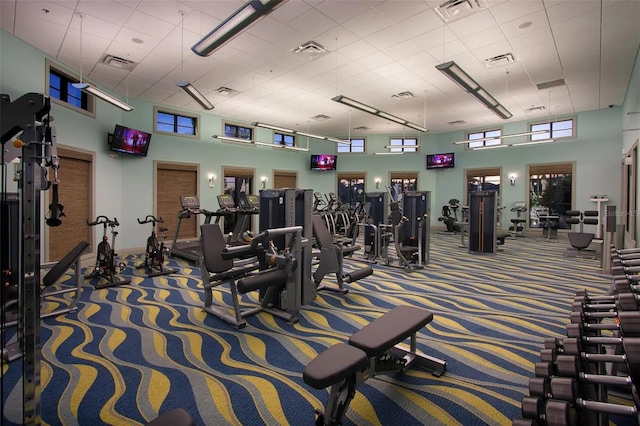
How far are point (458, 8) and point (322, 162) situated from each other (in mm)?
8189

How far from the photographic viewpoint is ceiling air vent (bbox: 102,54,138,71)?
5820mm

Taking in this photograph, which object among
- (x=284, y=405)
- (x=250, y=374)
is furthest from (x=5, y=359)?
(x=284, y=405)

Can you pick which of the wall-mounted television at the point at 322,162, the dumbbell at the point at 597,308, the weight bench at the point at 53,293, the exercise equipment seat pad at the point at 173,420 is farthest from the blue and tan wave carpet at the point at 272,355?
the wall-mounted television at the point at 322,162

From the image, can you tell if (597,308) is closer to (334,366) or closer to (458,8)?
(334,366)

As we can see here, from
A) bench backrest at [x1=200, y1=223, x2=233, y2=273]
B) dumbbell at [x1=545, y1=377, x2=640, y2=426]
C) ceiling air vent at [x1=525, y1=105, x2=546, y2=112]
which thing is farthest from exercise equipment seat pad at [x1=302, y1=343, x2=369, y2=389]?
ceiling air vent at [x1=525, y1=105, x2=546, y2=112]

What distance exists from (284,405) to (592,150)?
11739 mm

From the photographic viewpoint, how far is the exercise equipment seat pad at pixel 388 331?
1910 millimetres

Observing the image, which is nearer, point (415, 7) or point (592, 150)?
point (415, 7)

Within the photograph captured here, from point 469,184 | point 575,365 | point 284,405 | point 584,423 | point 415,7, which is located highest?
point 415,7

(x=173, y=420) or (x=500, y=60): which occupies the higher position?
(x=500, y=60)

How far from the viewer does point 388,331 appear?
210cm

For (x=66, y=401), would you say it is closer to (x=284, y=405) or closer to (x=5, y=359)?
(x=5, y=359)

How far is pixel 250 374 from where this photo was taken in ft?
7.98

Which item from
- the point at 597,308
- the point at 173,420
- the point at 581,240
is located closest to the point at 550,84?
the point at 581,240
